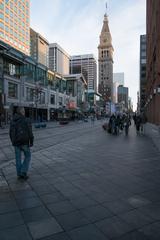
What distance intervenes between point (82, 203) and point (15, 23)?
119844 millimetres

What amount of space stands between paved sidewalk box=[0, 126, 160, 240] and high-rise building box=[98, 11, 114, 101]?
152 metres

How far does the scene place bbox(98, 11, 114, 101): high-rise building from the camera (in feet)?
520

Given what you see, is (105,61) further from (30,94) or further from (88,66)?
(30,94)

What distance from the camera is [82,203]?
4.11 metres

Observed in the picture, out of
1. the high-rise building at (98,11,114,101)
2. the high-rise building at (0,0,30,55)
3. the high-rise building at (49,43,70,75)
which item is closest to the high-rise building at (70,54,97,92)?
the high-rise building at (49,43,70,75)

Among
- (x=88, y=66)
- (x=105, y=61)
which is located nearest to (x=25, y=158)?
(x=105, y=61)

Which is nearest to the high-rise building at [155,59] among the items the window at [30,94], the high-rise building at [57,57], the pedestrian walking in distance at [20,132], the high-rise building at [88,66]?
the pedestrian walking in distance at [20,132]

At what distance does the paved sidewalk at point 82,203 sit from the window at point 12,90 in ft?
112

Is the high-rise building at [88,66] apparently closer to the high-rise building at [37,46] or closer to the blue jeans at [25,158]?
the high-rise building at [37,46]

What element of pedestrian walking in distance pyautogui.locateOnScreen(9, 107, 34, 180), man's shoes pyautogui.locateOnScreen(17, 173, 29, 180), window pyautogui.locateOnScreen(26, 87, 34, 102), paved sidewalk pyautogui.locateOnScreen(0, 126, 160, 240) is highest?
window pyautogui.locateOnScreen(26, 87, 34, 102)

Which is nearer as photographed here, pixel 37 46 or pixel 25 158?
pixel 25 158

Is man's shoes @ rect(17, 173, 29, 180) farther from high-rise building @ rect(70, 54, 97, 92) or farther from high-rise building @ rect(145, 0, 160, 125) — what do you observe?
high-rise building @ rect(70, 54, 97, 92)

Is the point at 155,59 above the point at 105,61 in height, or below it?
below

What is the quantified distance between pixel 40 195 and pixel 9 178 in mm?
1631
